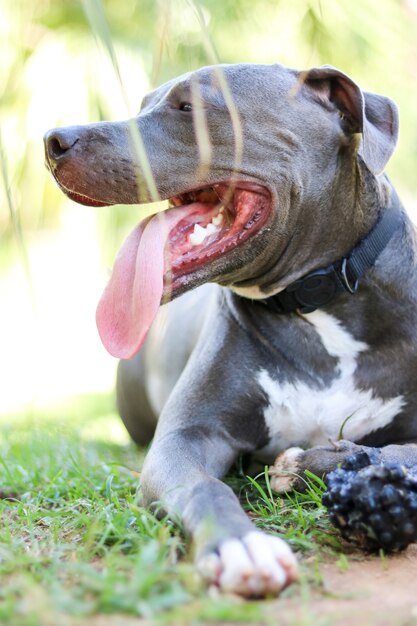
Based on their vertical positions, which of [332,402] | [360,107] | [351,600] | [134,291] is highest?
[360,107]

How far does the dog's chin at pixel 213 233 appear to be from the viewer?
3.05 m

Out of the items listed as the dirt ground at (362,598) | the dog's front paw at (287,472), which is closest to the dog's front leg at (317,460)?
the dog's front paw at (287,472)

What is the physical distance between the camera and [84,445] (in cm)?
462

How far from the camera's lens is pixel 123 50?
537 centimetres

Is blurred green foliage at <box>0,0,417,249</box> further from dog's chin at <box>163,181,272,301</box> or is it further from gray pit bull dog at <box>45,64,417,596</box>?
dog's chin at <box>163,181,272,301</box>

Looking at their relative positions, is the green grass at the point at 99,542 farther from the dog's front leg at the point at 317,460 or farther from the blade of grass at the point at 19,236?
the blade of grass at the point at 19,236

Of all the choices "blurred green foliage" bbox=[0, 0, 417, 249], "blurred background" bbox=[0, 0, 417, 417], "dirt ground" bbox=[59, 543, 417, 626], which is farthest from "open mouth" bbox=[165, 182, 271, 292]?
"dirt ground" bbox=[59, 543, 417, 626]

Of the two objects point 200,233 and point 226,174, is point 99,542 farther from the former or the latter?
point 226,174

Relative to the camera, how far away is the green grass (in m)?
1.93

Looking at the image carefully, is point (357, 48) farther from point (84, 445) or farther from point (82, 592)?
point (82, 592)

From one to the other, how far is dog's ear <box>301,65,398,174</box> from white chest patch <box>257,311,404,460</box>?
635 mm

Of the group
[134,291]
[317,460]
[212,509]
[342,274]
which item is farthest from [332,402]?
[212,509]

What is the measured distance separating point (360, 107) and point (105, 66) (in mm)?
1053

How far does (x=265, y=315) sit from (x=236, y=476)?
615 millimetres
